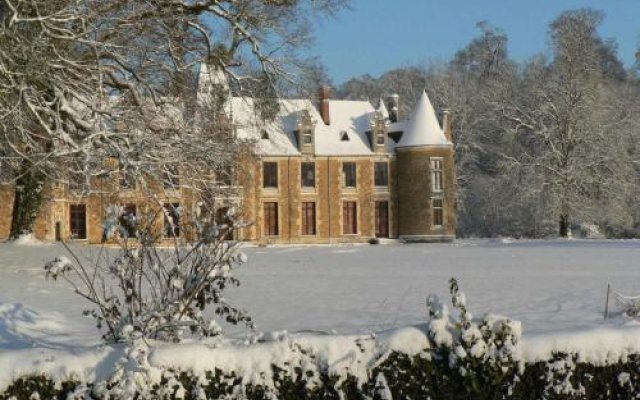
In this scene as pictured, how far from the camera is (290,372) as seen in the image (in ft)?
17.7

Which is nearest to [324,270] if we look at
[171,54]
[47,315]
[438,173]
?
[171,54]

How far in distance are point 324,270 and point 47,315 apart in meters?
8.81

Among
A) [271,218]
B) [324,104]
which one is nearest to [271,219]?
[271,218]

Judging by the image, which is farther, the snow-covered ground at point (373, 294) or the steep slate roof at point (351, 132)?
the steep slate roof at point (351, 132)

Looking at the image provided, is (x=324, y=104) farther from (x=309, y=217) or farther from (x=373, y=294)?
(x=373, y=294)

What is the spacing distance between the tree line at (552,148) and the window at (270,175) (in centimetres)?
1050

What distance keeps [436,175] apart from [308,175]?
6.13 meters

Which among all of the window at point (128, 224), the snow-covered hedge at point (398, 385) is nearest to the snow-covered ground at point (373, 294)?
the snow-covered hedge at point (398, 385)

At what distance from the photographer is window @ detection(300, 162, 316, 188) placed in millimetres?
38656

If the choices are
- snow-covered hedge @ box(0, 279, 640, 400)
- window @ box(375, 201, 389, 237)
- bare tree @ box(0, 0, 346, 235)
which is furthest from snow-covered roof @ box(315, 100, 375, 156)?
snow-covered hedge @ box(0, 279, 640, 400)

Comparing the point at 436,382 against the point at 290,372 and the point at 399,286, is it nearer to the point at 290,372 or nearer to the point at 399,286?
the point at 290,372

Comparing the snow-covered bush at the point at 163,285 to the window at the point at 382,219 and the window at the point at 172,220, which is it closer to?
the window at the point at 172,220

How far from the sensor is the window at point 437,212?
3853 centimetres

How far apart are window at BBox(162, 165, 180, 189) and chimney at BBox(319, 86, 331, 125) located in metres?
24.9
